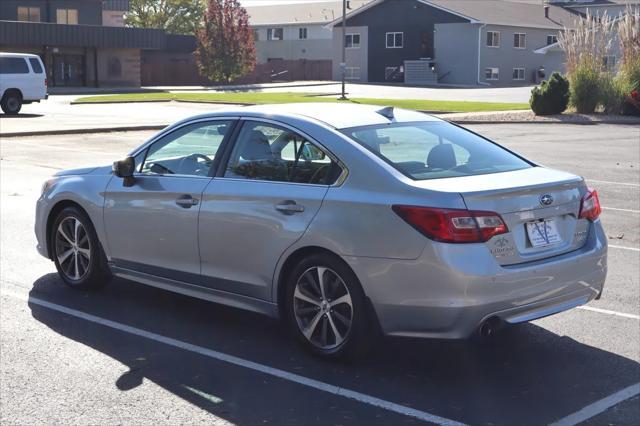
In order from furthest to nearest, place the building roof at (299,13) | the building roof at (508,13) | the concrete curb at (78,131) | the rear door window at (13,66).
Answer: the building roof at (299,13), the building roof at (508,13), the rear door window at (13,66), the concrete curb at (78,131)

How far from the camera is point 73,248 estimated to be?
25.6 feet

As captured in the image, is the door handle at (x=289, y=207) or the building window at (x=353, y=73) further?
the building window at (x=353, y=73)

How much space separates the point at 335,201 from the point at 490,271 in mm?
1061

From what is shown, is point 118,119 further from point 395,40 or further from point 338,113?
point 395,40

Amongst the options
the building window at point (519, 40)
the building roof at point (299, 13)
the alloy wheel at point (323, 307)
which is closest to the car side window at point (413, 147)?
the alloy wheel at point (323, 307)

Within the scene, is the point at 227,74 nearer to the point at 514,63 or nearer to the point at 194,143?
the point at 514,63

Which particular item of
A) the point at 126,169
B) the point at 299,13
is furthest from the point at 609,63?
the point at 299,13

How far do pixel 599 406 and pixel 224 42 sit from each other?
2620 inches

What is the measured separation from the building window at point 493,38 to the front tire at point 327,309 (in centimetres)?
6694

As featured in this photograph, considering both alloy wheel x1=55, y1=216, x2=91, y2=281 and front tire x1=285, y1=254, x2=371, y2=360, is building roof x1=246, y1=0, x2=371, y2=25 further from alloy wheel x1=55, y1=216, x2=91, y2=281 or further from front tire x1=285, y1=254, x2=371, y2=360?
front tire x1=285, y1=254, x2=371, y2=360

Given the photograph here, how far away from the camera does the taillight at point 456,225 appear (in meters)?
5.41

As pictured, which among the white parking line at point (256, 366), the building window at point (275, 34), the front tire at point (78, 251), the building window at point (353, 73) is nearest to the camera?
the white parking line at point (256, 366)

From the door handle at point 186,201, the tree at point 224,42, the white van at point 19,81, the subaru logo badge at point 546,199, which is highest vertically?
the tree at point 224,42

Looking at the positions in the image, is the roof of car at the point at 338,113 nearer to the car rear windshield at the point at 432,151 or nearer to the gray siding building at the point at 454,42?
the car rear windshield at the point at 432,151
